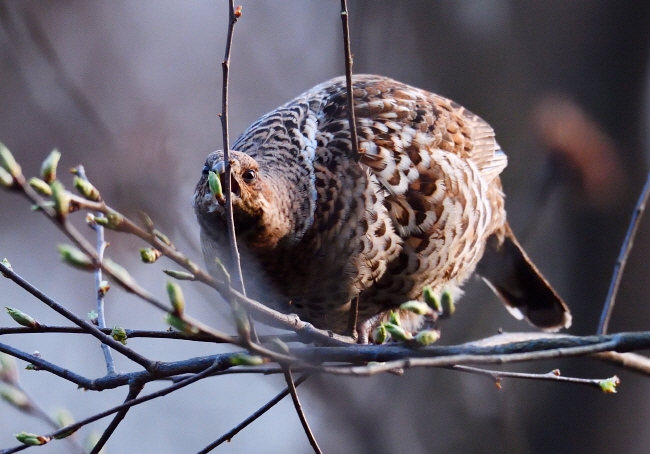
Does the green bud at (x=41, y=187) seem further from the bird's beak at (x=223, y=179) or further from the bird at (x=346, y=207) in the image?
the bird at (x=346, y=207)

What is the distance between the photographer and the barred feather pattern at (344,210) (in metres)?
2.96

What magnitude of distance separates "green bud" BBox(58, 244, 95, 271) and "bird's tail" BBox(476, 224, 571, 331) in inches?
132

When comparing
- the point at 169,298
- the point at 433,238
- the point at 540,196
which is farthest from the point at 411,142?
the point at 169,298

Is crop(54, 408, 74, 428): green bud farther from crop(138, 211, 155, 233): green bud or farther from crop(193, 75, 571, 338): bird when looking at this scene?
crop(138, 211, 155, 233): green bud

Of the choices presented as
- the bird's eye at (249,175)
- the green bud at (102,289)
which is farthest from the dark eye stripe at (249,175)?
the green bud at (102,289)

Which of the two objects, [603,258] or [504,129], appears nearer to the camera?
[603,258]

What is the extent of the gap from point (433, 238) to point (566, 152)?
74.1 inches

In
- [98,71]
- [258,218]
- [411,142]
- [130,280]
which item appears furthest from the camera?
[98,71]

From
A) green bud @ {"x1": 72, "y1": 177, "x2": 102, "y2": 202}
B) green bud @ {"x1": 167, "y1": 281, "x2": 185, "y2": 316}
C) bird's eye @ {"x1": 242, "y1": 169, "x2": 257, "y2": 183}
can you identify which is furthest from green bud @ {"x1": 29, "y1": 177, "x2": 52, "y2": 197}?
bird's eye @ {"x1": 242, "y1": 169, "x2": 257, "y2": 183}

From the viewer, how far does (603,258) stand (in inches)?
233

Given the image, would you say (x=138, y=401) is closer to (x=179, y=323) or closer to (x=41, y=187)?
(x=179, y=323)

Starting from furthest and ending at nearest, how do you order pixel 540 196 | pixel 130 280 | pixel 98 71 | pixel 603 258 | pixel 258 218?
pixel 98 71 < pixel 603 258 < pixel 540 196 < pixel 258 218 < pixel 130 280

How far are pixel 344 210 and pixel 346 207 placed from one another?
17 mm

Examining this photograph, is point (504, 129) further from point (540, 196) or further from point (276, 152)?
point (276, 152)
